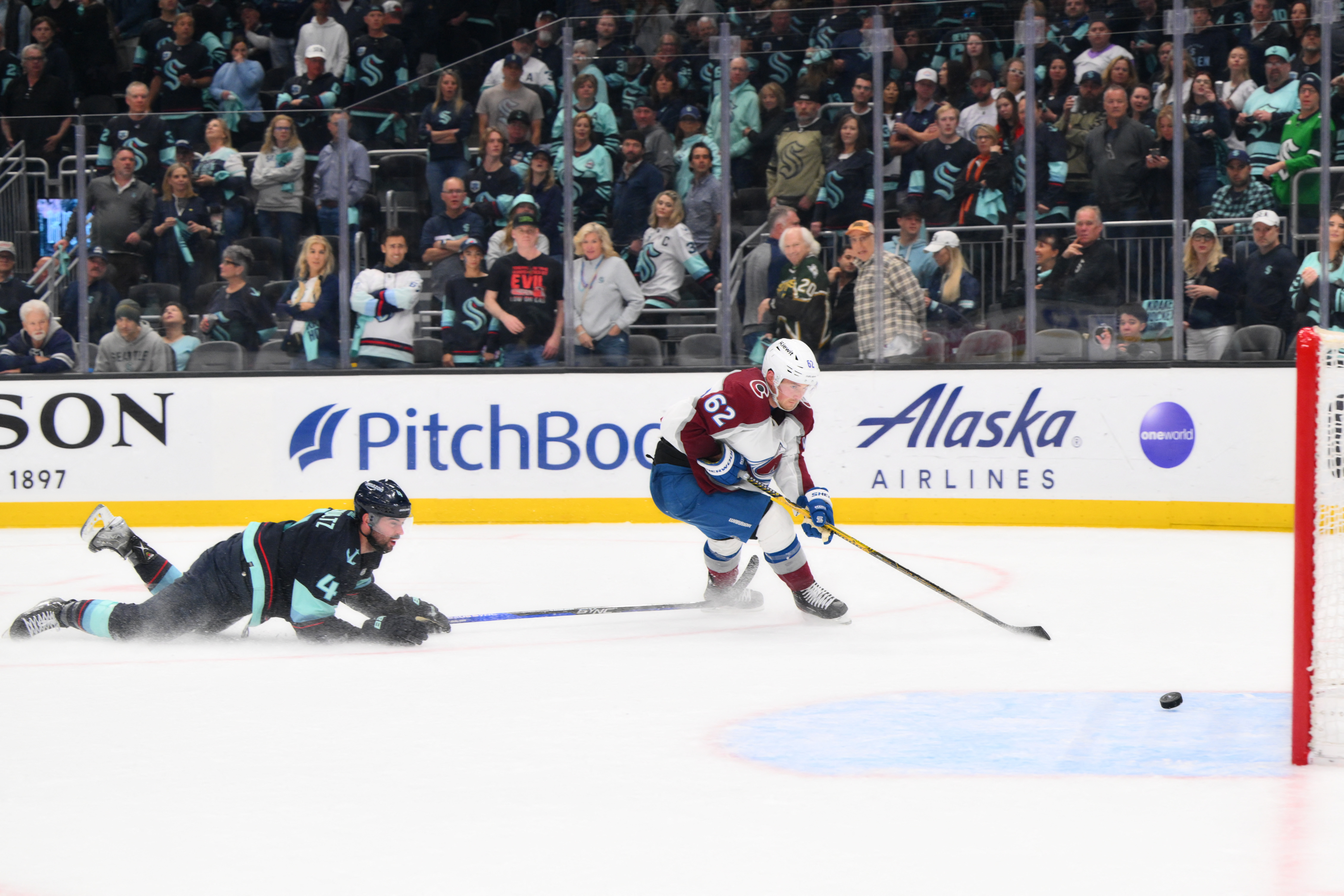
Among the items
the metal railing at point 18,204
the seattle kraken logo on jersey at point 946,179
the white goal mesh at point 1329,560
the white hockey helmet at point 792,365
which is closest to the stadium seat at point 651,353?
the seattle kraken logo on jersey at point 946,179

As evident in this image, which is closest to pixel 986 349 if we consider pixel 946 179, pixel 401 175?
pixel 946 179

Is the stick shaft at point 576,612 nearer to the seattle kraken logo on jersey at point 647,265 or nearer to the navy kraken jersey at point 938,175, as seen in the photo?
the seattle kraken logo on jersey at point 647,265

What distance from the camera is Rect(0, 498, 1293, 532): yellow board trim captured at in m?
8.69

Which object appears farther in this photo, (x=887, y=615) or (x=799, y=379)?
(x=887, y=615)

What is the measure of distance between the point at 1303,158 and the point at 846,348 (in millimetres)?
2823

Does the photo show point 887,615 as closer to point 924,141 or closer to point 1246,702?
point 1246,702

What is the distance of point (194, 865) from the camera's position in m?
2.68

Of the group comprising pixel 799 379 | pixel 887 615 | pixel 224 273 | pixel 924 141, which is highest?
pixel 924 141

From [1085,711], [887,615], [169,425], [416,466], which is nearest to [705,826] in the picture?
[1085,711]

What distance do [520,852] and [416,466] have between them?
22.5 feet

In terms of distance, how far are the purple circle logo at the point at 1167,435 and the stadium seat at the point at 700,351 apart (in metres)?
2.58

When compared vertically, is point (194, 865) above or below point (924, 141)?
below

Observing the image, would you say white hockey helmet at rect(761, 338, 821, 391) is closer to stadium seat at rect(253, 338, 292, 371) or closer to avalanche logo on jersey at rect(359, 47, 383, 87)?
stadium seat at rect(253, 338, 292, 371)

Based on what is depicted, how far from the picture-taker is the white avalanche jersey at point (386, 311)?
954 cm
